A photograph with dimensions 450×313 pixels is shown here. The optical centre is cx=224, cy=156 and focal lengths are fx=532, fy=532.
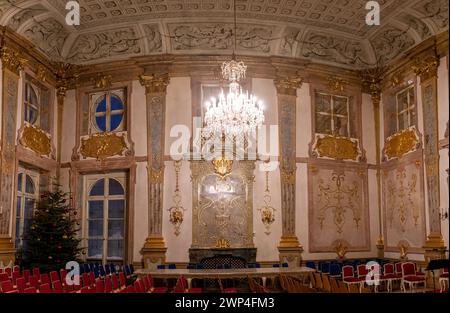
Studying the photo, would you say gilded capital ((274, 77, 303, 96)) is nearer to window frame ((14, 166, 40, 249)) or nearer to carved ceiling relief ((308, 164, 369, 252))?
carved ceiling relief ((308, 164, 369, 252))

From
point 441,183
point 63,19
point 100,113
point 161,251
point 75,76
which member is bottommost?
point 161,251

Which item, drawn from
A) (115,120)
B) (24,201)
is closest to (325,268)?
(115,120)

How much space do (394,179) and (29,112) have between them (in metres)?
9.16

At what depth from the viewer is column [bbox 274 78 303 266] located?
13.0 metres

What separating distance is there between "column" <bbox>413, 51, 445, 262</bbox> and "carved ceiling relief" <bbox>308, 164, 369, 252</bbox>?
2.24 metres

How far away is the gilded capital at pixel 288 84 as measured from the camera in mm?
13625

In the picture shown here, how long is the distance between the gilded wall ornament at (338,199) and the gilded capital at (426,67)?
3.33 m

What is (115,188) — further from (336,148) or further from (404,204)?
(404,204)

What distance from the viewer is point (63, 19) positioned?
12.6 meters

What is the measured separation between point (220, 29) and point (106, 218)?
5569mm

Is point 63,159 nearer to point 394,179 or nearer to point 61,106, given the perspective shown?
point 61,106

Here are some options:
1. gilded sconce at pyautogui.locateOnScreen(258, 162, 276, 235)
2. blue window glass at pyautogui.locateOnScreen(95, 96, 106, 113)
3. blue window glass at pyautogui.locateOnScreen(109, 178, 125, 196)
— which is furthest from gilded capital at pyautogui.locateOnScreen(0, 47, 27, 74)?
gilded sconce at pyautogui.locateOnScreen(258, 162, 276, 235)
